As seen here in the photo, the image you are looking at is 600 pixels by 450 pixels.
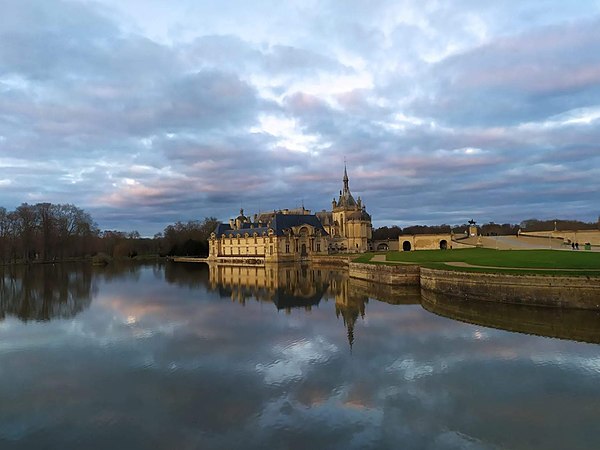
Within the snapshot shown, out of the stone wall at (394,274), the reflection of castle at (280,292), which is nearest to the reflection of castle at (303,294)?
the reflection of castle at (280,292)

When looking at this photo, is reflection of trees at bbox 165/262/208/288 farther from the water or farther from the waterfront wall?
the waterfront wall

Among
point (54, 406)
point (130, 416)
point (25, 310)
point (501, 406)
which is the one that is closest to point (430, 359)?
point (501, 406)

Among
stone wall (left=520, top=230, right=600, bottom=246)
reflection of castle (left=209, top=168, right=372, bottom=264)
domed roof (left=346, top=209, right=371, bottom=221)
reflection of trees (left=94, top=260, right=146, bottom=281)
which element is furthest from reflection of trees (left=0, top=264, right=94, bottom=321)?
domed roof (left=346, top=209, right=371, bottom=221)

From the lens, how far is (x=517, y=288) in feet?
58.0

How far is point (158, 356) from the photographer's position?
11.6 m

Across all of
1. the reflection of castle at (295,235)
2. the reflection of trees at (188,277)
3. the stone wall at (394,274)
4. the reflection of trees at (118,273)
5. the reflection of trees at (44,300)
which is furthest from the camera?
the reflection of castle at (295,235)

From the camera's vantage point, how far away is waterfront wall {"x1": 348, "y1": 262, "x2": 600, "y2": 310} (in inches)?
630

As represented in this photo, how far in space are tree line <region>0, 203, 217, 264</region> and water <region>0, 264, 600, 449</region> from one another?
5334 centimetres

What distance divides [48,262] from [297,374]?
6886 cm

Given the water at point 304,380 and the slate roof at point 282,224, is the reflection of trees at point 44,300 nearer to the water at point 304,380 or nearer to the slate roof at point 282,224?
the water at point 304,380

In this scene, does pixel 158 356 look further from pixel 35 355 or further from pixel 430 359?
pixel 430 359

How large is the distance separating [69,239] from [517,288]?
227 ft

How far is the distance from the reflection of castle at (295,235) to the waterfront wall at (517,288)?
126 ft

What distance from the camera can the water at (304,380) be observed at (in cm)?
686
